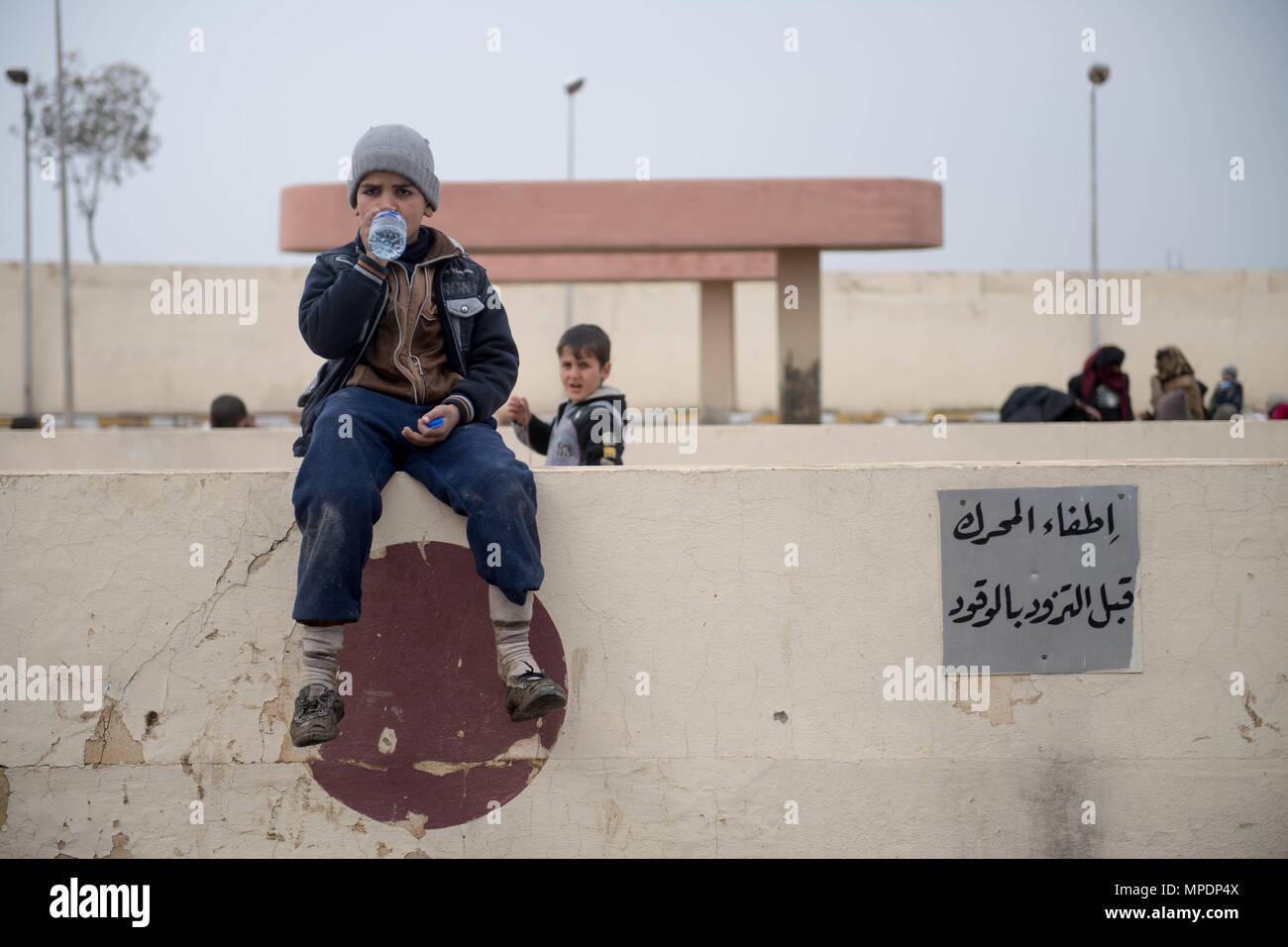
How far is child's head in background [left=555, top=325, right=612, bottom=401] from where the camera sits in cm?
381

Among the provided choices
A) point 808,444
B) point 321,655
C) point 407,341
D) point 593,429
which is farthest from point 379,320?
point 808,444

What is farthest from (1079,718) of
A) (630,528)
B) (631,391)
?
(631,391)

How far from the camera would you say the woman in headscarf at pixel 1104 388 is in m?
8.34

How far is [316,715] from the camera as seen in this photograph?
2389 mm

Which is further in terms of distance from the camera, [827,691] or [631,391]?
[631,391]

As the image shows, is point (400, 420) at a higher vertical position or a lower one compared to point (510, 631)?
higher

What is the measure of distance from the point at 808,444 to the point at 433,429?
492cm

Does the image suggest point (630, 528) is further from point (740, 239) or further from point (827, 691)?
point (740, 239)

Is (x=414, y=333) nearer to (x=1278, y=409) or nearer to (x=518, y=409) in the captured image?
(x=518, y=409)

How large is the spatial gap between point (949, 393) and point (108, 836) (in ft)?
86.3

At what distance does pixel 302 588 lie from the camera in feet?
7.96

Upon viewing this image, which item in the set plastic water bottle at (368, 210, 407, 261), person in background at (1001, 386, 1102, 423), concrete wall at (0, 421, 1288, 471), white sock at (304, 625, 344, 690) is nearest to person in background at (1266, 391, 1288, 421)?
concrete wall at (0, 421, 1288, 471)

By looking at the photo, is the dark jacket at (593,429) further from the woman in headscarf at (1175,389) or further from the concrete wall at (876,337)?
the concrete wall at (876,337)

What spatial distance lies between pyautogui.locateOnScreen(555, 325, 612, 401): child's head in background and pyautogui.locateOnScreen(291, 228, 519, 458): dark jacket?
897mm
